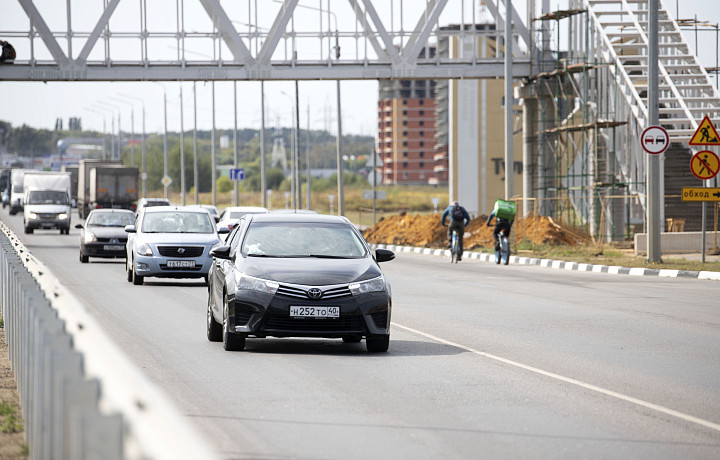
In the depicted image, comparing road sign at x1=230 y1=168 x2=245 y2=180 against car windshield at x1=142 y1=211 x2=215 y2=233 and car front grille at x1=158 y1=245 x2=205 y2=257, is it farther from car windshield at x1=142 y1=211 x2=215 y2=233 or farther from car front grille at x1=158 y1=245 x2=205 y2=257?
car front grille at x1=158 y1=245 x2=205 y2=257

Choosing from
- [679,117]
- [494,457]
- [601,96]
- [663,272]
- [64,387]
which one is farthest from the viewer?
[601,96]

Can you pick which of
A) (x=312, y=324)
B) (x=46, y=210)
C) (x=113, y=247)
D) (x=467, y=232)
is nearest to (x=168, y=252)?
(x=113, y=247)

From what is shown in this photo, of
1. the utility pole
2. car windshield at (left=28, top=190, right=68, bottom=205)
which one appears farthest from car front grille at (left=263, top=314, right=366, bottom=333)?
car windshield at (left=28, top=190, right=68, bottom=205)

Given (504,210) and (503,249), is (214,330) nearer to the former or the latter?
(504,210)

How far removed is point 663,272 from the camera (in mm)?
27312

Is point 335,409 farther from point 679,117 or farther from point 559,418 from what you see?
point 679,117

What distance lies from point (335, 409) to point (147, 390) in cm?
480

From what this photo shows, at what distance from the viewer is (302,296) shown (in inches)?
473

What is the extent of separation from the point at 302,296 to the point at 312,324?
11.6 inches

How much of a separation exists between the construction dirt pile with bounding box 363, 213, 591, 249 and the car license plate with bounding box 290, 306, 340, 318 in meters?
26.8

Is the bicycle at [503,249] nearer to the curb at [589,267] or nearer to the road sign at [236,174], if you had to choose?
the curb at [589,267]

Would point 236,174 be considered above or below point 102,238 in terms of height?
above

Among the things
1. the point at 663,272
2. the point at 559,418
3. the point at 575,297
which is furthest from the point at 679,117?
the point at 559,418

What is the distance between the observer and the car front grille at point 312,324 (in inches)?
474
